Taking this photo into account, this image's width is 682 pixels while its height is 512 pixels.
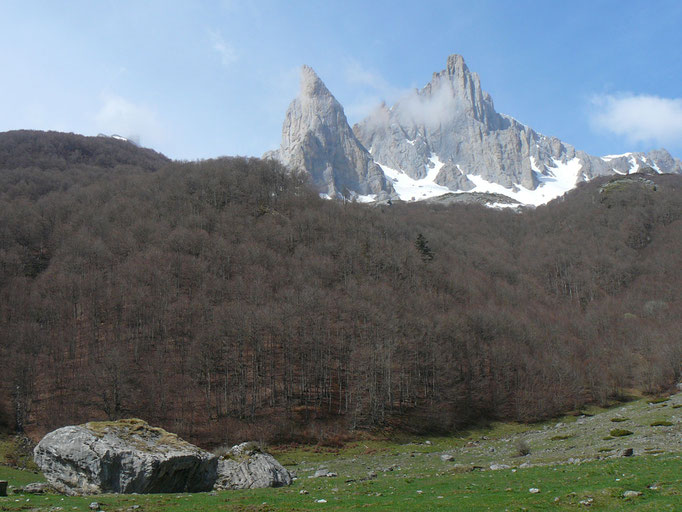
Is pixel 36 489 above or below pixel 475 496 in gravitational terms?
above

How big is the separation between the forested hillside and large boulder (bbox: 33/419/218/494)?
27.6 meters

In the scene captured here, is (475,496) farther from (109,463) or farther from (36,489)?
(36,489)

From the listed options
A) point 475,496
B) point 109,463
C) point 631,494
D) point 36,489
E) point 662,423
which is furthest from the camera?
point 662,423

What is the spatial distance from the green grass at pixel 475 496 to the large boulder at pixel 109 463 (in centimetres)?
159

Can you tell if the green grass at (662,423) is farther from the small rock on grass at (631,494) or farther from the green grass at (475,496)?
the small rock on grass at (631,494)

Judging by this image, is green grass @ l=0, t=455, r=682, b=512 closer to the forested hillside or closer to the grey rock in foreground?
the grey rock in foreground

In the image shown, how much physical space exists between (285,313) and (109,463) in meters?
41.5

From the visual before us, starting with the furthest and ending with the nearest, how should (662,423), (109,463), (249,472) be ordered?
(662,423) < (249,472) < (109,463)

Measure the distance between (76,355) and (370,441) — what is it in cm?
4006

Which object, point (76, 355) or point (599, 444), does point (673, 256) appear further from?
point (76, 355)

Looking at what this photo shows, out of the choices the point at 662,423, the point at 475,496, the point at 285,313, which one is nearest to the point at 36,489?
the point at 475,496

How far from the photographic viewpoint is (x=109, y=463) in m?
18.5

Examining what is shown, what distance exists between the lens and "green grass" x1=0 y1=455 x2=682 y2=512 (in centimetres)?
1252

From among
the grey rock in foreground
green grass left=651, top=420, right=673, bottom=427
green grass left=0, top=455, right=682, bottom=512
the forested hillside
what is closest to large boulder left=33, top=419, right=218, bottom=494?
the grey rock in foreground
